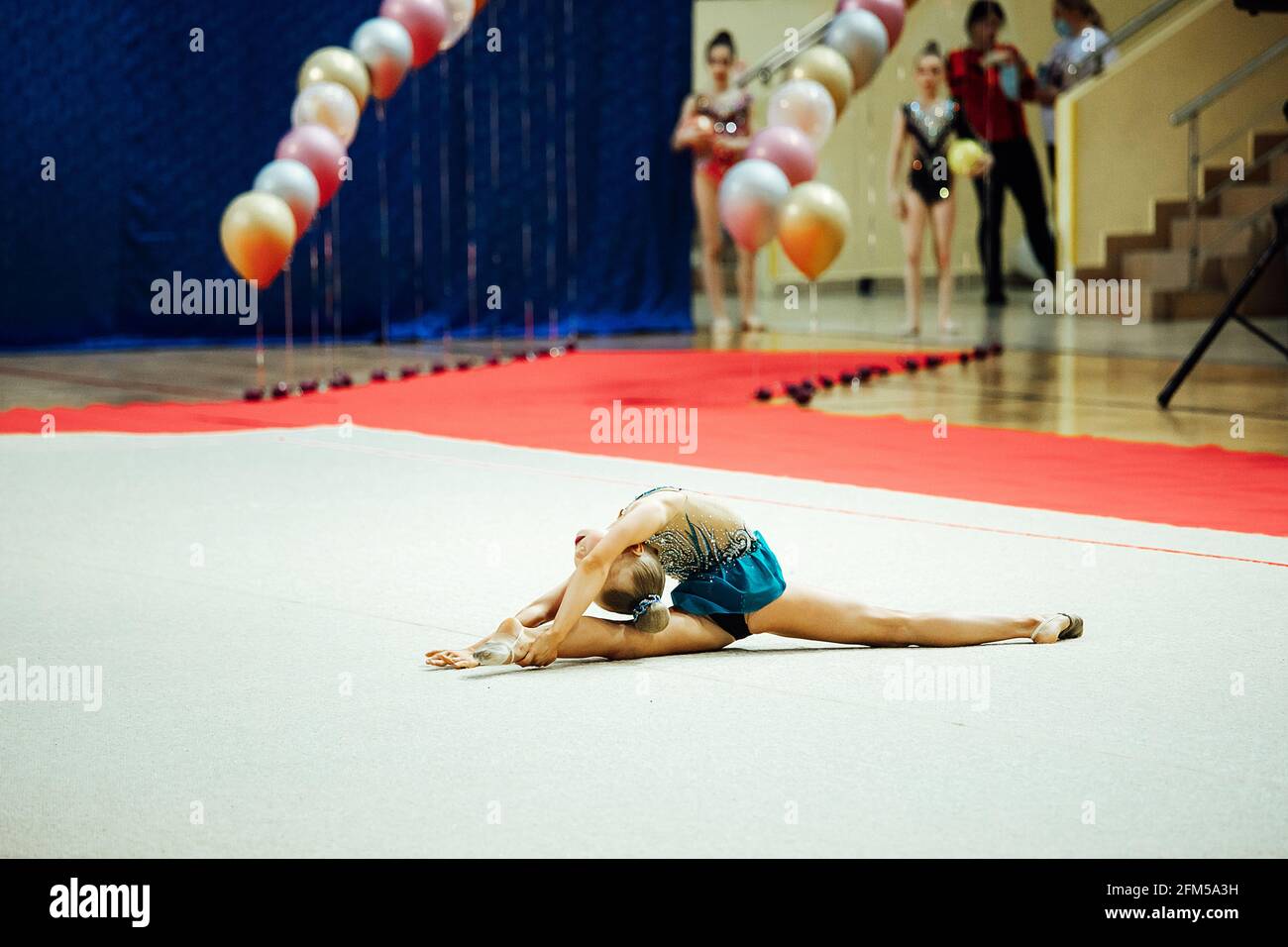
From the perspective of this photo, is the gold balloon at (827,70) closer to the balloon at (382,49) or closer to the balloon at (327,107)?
the balloon at (382,49)

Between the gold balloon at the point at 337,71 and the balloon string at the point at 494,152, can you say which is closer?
the gold balloon at the point at 337,71

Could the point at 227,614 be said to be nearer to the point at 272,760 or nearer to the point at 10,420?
the point at 272,760

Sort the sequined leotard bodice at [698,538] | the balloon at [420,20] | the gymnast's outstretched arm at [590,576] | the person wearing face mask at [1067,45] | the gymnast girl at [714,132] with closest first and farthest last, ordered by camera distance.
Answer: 1. the gymnast's outstretched arm at [590,576]
2. the sequined leotard bodice at [698,538]
3. the balloon at [420,20]
4. the gymnast girl at [714,132]
5. the person wearing face mask at [1067,45]

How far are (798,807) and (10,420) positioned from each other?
5.59m

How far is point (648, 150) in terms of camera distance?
12.0 m

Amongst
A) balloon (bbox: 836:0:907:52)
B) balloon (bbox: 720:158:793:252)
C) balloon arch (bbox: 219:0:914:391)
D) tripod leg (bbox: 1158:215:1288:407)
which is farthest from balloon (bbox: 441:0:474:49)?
tripod leg (bbox: 1158:215:1288:407)

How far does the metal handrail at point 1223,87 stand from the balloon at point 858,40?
13.1 ft

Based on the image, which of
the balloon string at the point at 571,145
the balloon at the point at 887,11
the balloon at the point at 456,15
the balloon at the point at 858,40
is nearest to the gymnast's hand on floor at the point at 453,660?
the balloon at the point at 858,40

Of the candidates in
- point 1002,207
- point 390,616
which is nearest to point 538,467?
point 390,616

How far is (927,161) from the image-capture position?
382 inches

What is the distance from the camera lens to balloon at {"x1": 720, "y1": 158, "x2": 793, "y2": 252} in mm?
7137

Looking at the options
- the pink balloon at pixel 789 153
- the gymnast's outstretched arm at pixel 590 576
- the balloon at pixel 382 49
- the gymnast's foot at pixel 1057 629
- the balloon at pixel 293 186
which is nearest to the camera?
the gymnast's outstretched arm at pixel 590 576

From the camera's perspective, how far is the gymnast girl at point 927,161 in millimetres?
9625

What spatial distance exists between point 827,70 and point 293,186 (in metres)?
2.53
